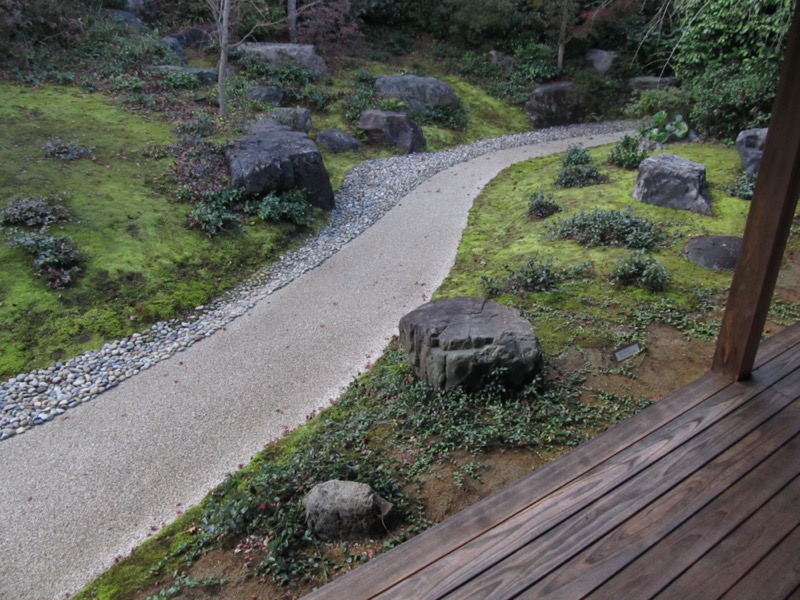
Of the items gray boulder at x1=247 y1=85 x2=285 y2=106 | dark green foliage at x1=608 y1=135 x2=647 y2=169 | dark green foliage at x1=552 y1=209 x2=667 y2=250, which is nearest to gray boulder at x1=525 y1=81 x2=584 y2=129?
dark green foliage at x1=608 y1=135 x2=647 y2=169

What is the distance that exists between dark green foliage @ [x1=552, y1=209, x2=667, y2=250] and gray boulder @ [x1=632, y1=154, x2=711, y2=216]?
90cm

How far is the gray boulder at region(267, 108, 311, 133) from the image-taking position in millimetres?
14039

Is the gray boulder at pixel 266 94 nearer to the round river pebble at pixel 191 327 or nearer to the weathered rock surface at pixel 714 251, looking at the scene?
the round river pebble at pixel 191 327

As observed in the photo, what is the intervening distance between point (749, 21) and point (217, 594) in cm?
1491

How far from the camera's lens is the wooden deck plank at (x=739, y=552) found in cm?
233

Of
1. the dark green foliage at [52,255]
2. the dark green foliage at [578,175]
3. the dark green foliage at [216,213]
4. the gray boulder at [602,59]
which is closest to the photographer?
the dark green foliage at [52,255]

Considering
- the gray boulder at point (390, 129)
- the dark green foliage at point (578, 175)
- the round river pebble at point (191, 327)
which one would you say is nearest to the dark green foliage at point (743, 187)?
the dark green foliage at point (578, 175)

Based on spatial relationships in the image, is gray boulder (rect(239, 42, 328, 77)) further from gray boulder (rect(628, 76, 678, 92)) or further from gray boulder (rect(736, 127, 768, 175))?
gray boulder (rect(736, 127, 768, 175))

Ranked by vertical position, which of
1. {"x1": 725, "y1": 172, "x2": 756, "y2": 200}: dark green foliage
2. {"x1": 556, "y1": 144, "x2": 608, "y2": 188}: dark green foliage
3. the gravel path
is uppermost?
{"x1": 725, "y1": 172, "x2": 756, "y2": 200}: dark green foliage

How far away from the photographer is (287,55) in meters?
17.3

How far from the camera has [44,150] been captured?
10.7 meters

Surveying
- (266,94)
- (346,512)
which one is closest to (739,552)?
(346,512)

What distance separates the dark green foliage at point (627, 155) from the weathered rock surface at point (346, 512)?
34.0 ft

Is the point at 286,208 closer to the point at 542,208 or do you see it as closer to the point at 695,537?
the point at 542,208
